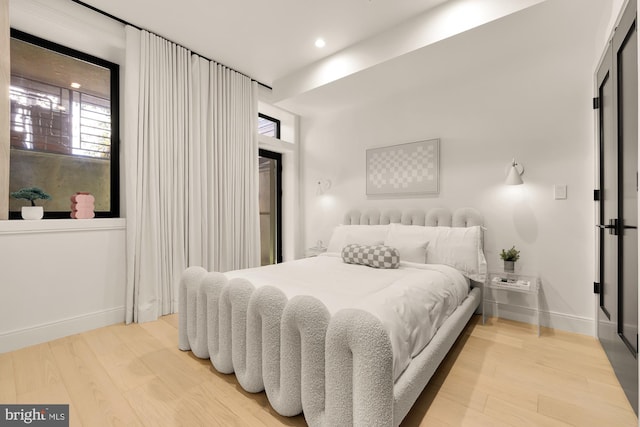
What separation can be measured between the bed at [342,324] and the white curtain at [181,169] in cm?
102

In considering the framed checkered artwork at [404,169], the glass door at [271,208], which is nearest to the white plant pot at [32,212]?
the glass door at [271,208]

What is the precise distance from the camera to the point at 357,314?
1.11m

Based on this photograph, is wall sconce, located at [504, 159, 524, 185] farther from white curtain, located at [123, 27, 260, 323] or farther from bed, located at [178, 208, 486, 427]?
white curtain, located at [123, 27, 260, 323]

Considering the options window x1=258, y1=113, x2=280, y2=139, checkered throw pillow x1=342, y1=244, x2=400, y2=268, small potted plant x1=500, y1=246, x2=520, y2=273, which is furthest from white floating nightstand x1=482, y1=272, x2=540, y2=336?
window x1=258, y1=113, x2=280, y2=139

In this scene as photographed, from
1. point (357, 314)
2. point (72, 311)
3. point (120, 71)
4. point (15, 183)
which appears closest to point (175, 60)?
point (120, 71)

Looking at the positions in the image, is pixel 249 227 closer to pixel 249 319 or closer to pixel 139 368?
pixel 139 368

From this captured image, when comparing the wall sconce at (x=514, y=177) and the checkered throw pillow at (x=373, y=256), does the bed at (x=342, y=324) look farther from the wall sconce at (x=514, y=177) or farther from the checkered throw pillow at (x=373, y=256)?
the wall sconce at (x=514, y=177)

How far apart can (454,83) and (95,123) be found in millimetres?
3683

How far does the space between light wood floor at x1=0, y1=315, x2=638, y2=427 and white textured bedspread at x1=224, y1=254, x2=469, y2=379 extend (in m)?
0.35

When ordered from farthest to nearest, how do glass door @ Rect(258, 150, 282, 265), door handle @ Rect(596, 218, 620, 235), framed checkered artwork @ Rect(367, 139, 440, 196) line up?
glass door @ Rect(258, 150, 282, 265)
framed checkered artwork @ Rect(367, 139, 440, 196)
door handle @ Rect(596, 218, 620, 235)

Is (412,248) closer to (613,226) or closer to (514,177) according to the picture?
(514,177)

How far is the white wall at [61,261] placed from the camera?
2.11m

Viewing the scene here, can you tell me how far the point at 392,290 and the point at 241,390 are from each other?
3.41 ft

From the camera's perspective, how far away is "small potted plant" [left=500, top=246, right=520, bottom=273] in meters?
2.56
